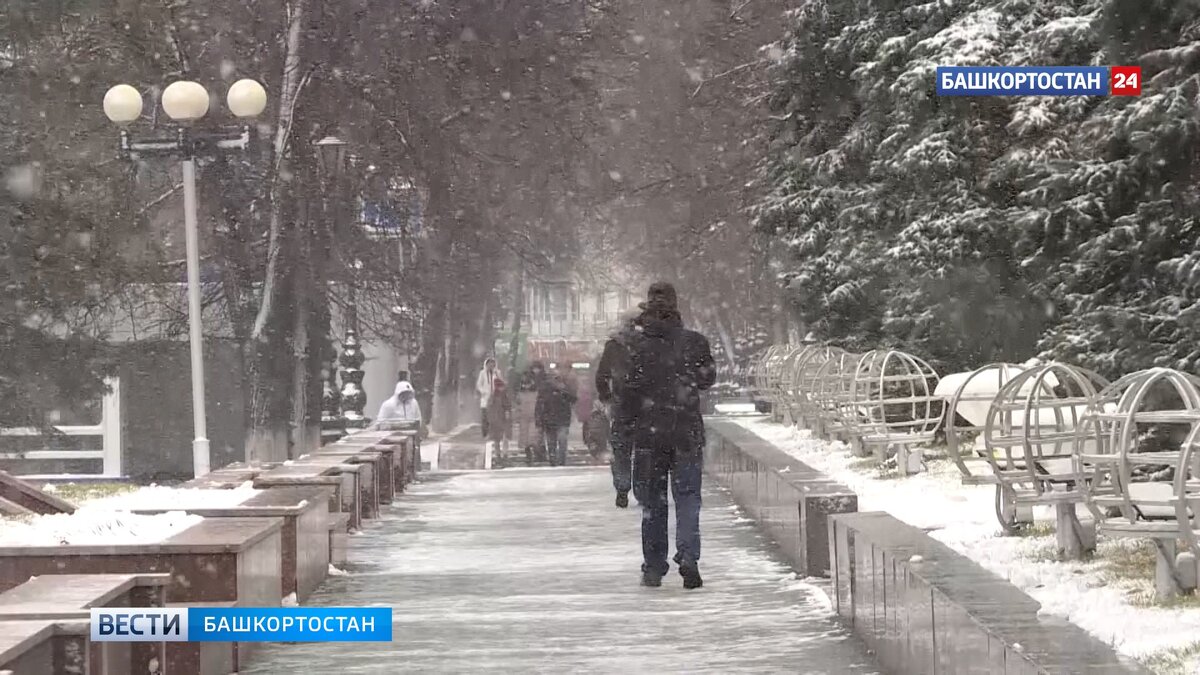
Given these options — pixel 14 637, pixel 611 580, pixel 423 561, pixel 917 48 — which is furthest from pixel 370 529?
pixel 14 637

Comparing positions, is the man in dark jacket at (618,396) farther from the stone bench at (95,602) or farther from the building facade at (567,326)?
the building facade at (567,326)

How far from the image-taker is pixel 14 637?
6059mm

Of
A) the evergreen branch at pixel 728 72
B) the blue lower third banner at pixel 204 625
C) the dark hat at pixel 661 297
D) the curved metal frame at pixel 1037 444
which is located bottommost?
the blue lower third banner at pixel 204 625

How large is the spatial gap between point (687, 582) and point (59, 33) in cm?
1450

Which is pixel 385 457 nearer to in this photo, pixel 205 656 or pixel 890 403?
pixel 890 403

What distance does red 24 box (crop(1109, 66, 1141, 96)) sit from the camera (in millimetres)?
13188

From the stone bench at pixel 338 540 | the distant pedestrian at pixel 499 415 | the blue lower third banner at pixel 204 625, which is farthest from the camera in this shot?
the distant pedestrian at pixel 499 415

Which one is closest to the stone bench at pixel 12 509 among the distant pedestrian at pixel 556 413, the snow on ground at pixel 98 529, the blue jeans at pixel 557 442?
the snow on ground at pixel 98 529

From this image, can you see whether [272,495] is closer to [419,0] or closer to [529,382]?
[419,0]

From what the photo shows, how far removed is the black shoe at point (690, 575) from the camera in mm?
11891

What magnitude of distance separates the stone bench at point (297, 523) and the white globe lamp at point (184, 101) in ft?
23.3

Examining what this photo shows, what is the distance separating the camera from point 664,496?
469 inches

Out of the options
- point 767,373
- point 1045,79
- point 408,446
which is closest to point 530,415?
point 767,373

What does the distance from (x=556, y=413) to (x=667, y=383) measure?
20316mm
